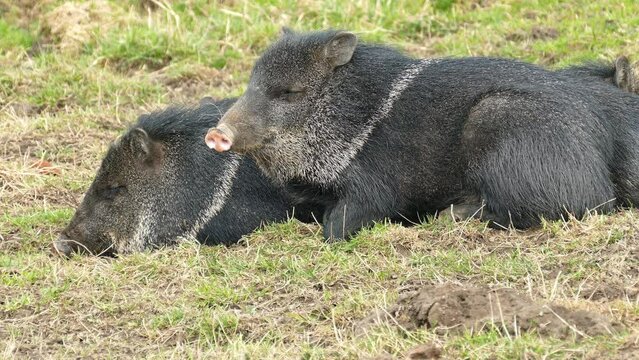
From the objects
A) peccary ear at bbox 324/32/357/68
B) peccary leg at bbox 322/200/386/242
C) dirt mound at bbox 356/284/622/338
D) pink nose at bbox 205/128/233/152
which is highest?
peccary ear at bbox 324/32/357/68

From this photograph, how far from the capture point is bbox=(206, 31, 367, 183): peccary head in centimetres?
704

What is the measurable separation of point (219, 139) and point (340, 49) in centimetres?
111

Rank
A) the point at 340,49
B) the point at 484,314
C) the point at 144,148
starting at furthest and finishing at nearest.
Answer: the point at 144,148 < the point at 340,49 < the point at 484,314

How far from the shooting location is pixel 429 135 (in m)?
7.09

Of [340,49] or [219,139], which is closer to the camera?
[219,139]

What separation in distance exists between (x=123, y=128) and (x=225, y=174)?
273 centimetres

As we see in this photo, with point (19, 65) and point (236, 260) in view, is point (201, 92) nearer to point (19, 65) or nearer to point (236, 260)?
point (19, 65)

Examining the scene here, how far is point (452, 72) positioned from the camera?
727 cm

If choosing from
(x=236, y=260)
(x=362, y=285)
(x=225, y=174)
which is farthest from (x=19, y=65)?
(x=362, y=285)

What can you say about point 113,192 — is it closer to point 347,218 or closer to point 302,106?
point 302,106

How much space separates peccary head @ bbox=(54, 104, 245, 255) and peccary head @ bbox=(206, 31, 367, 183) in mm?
488

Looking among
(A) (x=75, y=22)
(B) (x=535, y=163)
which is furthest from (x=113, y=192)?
(A) (x=75, y=22)

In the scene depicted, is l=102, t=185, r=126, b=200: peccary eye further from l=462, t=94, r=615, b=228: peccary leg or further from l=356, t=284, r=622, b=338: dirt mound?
l=356, t=284, r=622, b=338: dirt mound

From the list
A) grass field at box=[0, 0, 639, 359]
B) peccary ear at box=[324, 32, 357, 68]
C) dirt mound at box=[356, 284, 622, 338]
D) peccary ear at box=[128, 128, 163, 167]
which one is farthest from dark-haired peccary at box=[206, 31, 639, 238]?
dirt mound at box=[356, 284, 622, 338]
